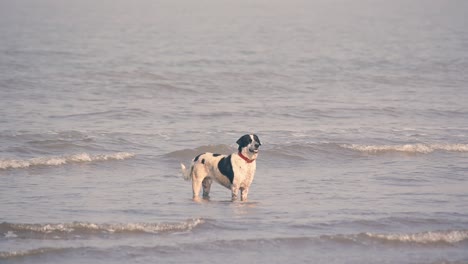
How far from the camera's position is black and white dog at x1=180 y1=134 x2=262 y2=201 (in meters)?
14.4

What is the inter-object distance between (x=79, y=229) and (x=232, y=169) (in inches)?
108

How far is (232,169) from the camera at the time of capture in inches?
567

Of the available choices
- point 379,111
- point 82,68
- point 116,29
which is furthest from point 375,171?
point 116,29

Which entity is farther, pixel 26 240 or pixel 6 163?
pixel 6 163

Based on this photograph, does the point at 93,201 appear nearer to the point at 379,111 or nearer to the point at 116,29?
the point at 379,111

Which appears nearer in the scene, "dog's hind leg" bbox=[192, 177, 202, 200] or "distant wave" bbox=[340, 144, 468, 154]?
"dog's hind leg" bbox=[192, 177, 202, 200]

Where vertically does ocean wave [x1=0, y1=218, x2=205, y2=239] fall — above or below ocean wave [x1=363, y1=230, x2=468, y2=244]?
below

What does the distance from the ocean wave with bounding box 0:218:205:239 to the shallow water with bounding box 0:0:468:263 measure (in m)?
0.03

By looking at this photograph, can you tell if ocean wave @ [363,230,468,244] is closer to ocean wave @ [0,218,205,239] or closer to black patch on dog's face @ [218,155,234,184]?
ocean wave @ [0,218,205,239]

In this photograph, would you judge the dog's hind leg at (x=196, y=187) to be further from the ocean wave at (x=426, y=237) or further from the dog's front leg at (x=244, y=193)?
the ocean wave at (x=426, y=237)

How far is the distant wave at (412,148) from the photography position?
19.7 metres

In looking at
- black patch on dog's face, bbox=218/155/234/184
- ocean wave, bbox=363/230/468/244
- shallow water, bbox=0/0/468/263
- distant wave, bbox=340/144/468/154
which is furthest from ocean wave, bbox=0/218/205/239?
distant wave, bbox=340/144/468/154

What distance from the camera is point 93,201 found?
48.5 ft

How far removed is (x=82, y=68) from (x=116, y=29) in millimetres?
33200
